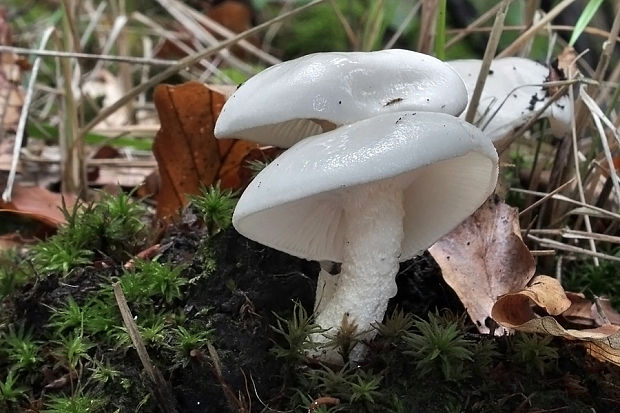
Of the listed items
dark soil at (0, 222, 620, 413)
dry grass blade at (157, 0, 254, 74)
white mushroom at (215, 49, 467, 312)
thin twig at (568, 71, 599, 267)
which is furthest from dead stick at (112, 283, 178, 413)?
dry grass blade at (157, 0, 254, 74)

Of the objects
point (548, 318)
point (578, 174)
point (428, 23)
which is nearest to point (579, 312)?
point (548, 318)

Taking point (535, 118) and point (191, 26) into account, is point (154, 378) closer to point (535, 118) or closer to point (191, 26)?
point (535, 118)

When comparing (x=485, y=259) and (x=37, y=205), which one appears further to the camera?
(x=37, y=205)

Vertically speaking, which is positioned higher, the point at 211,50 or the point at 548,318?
the point at 211,50

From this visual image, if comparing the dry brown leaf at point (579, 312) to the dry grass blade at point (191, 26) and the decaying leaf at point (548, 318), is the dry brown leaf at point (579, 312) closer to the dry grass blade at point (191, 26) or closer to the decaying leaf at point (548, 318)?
the decaying leaf at point (548, 318)

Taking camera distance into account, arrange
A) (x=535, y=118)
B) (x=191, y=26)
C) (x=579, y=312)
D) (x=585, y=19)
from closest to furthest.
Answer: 1. (x=579, y=312)
2. (x=535, y=118)
3. (x=585, y=19)
4. (x=191, y=26)

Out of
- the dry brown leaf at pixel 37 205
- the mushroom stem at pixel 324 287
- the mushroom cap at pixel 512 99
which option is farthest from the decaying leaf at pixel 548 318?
the dry brown leaf at pixel 37 205
